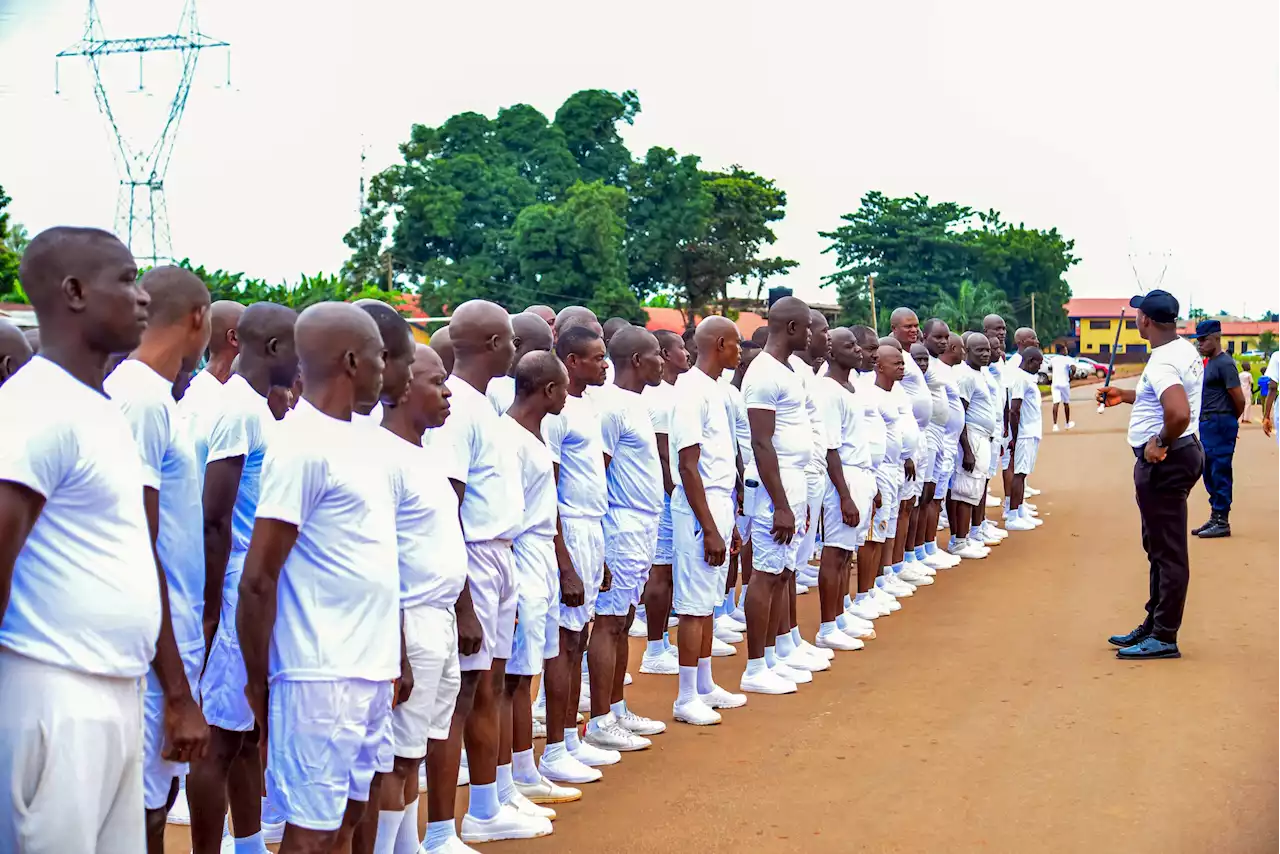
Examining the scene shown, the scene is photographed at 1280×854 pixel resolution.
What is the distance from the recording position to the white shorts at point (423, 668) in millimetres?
4734

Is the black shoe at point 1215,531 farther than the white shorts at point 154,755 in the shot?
Yes

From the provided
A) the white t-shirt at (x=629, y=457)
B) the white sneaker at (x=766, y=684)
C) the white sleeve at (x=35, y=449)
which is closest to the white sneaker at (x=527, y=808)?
the white t-shirt at (x=629, y=457)

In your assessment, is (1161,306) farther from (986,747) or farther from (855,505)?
(986,747)

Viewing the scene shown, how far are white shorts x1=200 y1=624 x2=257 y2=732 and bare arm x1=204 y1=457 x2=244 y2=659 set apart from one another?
0.24 ft

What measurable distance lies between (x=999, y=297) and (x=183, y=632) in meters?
68.0

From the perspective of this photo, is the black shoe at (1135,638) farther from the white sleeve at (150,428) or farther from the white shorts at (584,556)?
the white sleeve at (150,428)

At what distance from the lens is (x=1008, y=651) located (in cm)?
972

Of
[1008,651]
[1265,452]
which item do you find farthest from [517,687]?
[1265,452]

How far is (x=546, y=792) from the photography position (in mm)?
6488

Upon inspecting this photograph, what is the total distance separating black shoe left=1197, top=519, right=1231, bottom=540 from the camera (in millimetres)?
14688

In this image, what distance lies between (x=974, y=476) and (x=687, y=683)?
680cm

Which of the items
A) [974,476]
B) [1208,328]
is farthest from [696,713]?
[1208,328]

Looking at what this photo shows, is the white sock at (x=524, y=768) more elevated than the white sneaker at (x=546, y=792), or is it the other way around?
the white sock at (x=524, y=768)

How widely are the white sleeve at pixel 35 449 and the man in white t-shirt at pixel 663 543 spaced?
4615mm
